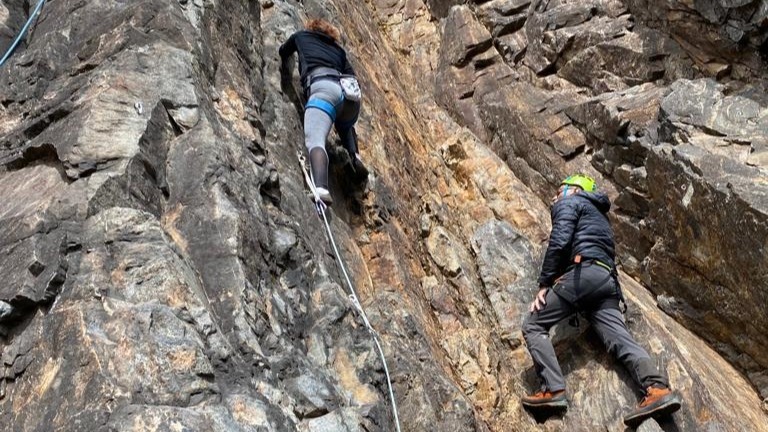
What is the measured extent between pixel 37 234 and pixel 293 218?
2.82 metres

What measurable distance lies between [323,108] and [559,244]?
Result: 140 inches

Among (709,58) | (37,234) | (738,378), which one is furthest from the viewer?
(709,58)

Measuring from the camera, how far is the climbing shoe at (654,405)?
741 cm

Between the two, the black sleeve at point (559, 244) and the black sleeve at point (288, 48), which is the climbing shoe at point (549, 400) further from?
the black sleeve at point (288, 48)

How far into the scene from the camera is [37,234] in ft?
16.9

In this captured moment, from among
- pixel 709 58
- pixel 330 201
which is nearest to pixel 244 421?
pixel 330 201

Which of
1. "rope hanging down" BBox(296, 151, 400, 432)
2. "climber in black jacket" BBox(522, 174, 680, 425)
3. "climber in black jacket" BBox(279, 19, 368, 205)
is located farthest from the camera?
"climber in black jacket" BBox(279, 19, 368, 205)

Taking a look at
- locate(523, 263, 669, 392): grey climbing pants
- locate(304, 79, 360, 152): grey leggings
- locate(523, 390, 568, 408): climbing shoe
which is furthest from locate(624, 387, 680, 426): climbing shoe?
locate(304, 79, 360, 152): grey leggings

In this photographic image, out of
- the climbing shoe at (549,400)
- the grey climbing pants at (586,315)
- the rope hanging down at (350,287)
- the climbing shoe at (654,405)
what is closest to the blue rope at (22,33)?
the rope hanging down at (350,287)

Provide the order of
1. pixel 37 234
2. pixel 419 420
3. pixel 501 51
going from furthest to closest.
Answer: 1. pixel 501 51
2. pixel 419 420
3. pixel 37 234

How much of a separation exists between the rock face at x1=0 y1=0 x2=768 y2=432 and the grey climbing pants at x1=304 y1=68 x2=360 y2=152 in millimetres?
395

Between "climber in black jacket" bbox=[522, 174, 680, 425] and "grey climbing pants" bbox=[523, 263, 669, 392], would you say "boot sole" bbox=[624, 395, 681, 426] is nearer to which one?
"climber in black jacket" bbox=[522, 174, 680, 425]

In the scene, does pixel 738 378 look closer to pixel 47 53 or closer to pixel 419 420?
pixel 419 420

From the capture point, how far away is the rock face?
4.74 metres
